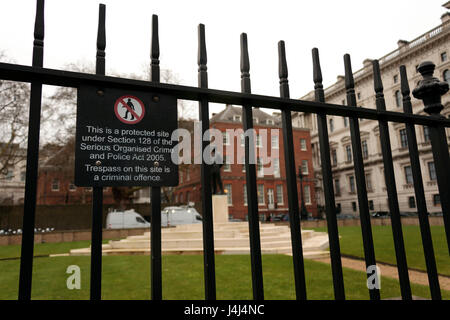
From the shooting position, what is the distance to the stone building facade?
28.3m

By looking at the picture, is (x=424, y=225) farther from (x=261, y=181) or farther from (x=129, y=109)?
(x=261, y=181)

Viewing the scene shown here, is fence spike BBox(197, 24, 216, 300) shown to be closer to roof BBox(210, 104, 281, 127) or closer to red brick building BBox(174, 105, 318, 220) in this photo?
red brick building BBox(174, 105, 318, 220)

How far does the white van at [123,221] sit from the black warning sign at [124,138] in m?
19.8

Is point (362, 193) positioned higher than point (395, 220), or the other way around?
point (362, 193)

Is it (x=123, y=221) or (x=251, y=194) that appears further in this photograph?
(x=123, y=221)

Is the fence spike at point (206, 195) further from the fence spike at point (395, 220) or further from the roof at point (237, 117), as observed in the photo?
the roof at point (237, 117)

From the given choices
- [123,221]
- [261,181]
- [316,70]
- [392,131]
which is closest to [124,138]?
[316,70]

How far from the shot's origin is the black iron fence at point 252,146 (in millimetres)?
1354

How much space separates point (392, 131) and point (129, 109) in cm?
4227

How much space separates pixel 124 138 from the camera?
4.87 feet

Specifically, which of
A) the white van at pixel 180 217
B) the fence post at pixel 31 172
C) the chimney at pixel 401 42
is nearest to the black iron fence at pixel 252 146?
the fence post at pixel 31 172

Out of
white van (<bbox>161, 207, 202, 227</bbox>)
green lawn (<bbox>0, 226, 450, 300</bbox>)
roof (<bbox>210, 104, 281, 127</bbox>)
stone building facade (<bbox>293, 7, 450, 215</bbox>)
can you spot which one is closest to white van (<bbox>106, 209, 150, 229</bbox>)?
white van (<bbox>161, 207, 202, 227</bbox>)

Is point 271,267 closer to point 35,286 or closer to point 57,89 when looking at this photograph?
point 35,286

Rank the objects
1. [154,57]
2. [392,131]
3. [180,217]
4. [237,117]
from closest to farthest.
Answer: [154,57] → [180,217] → [392,131] → [237,117]
